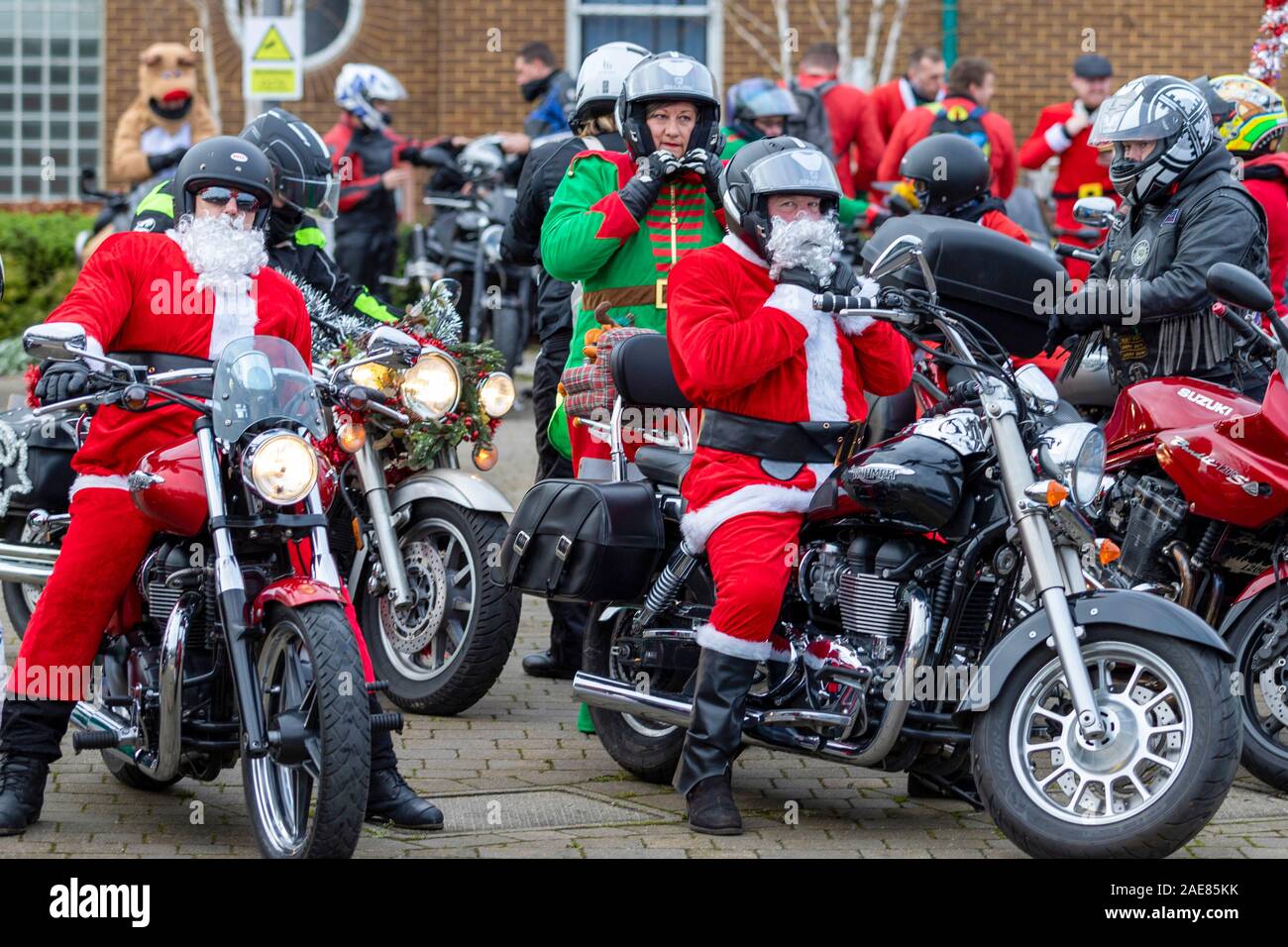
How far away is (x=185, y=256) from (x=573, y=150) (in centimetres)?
222

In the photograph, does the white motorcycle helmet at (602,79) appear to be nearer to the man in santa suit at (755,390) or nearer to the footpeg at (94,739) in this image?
the man in santa suit at (755,390)

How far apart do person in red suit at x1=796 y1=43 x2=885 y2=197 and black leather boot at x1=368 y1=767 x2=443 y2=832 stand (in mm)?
8551

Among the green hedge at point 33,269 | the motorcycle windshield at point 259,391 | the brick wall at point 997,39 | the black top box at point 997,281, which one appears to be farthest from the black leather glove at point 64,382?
the brick wall at point 997,39

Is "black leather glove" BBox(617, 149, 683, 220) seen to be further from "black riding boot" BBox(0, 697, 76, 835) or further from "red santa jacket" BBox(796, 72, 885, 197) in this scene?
"red santa jacket" BBox(796, 72, 885, 197)

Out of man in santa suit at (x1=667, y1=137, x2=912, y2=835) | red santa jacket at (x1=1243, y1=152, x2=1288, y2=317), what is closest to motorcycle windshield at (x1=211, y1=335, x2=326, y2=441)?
man in santa suit at (x1=667, y1=137, x2=912, y2=835)

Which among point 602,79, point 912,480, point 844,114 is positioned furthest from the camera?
point 844,114

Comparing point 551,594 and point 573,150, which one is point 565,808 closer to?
point 551,594

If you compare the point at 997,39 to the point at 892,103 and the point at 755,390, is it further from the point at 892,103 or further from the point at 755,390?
the point at 755,390

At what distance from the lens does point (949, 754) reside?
5500 millimetres

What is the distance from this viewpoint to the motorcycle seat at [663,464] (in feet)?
19.5

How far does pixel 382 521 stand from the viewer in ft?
22.4

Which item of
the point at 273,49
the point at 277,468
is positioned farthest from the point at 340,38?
the point at 277,468

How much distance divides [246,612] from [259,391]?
54 cm

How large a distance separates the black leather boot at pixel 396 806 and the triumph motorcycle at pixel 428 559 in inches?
49.6
